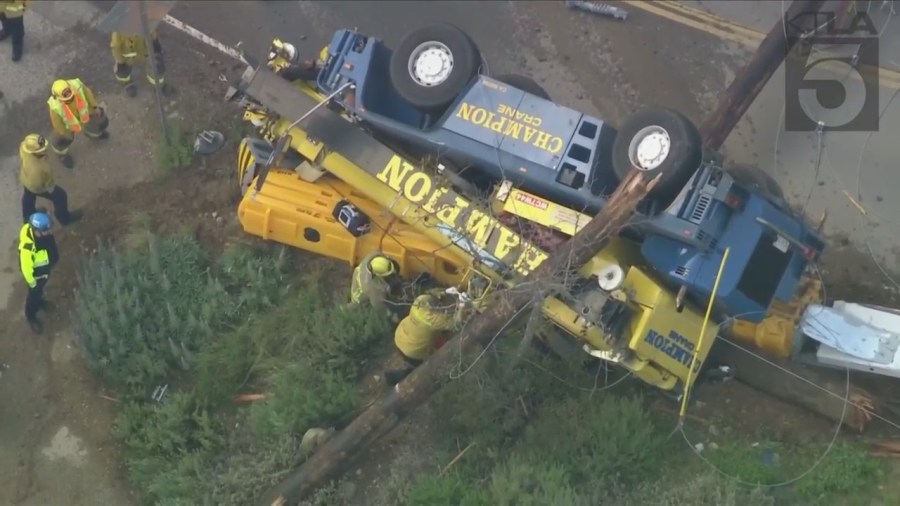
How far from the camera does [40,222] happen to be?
10.0 meters

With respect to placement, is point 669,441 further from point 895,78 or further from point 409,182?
point 895,78

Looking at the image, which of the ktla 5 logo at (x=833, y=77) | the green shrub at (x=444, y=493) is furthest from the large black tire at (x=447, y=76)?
the ktla 5 logo at (x=833, y=77)

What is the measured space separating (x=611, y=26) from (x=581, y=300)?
16.1 ft

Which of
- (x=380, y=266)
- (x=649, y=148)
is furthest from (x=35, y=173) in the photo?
(x=649, y=148)

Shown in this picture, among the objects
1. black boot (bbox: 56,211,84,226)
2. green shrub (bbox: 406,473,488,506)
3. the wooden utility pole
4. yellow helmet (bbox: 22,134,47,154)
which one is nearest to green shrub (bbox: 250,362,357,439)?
the wooden utility pole

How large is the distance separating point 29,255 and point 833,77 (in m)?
8.77

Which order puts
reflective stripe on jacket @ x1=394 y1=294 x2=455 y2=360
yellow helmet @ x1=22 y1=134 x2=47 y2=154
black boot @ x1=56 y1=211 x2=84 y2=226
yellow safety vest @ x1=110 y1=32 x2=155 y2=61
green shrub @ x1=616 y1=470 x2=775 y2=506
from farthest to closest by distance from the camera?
yellow safety vest @ x1=110 y1=32 x2=155 y2=61
black boot @ x1=56 y1=211 x2=84 y2=226
yellow helmet @ x1=22 y1=134 x2=47 y2=154
reflective stripe on jacket @ x1=394 y1=294 x2=455 y2=360
green shrub @ x1=616 y1=470 x2=775 y2=506

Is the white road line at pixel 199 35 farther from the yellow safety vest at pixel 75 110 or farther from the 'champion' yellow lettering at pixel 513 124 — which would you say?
the 'champion' yellow lettering at pixel 513 124

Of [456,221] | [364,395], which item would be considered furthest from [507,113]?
[364,395]

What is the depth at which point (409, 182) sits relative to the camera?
31.7 feet

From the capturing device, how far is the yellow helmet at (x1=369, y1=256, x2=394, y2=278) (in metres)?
9.50

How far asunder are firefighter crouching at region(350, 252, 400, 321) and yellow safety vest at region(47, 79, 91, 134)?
337cm

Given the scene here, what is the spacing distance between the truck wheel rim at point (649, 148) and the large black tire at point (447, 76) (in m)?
1.69

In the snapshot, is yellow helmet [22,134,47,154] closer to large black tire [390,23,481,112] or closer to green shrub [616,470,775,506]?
large black tire [390,23,481,112]
